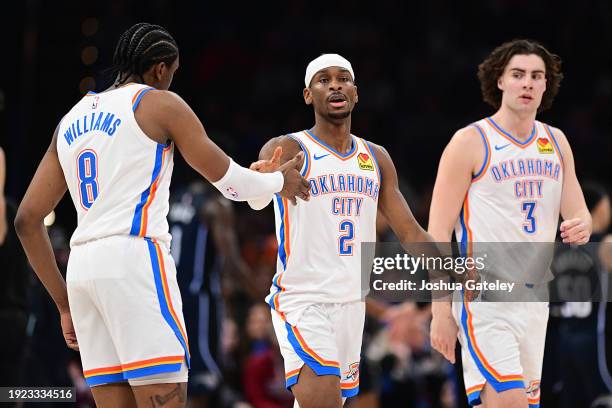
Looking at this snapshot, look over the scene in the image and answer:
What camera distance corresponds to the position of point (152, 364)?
471 centimetres

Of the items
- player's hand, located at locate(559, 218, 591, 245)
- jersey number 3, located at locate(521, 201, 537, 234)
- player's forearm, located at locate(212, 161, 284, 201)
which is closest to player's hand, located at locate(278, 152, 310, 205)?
player's forearm, located at locate(212, 161, 284, 201)

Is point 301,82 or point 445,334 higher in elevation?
point 301,82

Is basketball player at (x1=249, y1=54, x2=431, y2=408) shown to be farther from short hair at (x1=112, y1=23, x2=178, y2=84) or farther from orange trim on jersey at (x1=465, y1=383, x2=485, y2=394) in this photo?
short hair at (x1=112, y1=23, x2=178, y2=84)

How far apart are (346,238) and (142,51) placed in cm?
167

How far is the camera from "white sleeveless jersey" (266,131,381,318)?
585 centimetres

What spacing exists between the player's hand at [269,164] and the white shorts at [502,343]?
160 cm

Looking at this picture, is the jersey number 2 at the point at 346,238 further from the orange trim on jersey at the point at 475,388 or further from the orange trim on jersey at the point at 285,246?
the orange trim on jersey at the point at 475,388

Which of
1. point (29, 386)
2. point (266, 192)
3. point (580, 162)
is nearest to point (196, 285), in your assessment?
point (29, 386)

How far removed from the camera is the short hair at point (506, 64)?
21.5ft

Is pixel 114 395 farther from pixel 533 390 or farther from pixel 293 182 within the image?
pixel 533 390

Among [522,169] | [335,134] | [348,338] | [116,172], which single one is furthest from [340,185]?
[116,172]

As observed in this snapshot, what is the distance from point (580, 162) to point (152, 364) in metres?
11.1

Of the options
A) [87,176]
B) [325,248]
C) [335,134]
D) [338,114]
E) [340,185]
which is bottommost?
[325,248]

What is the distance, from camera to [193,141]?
4906 mm
